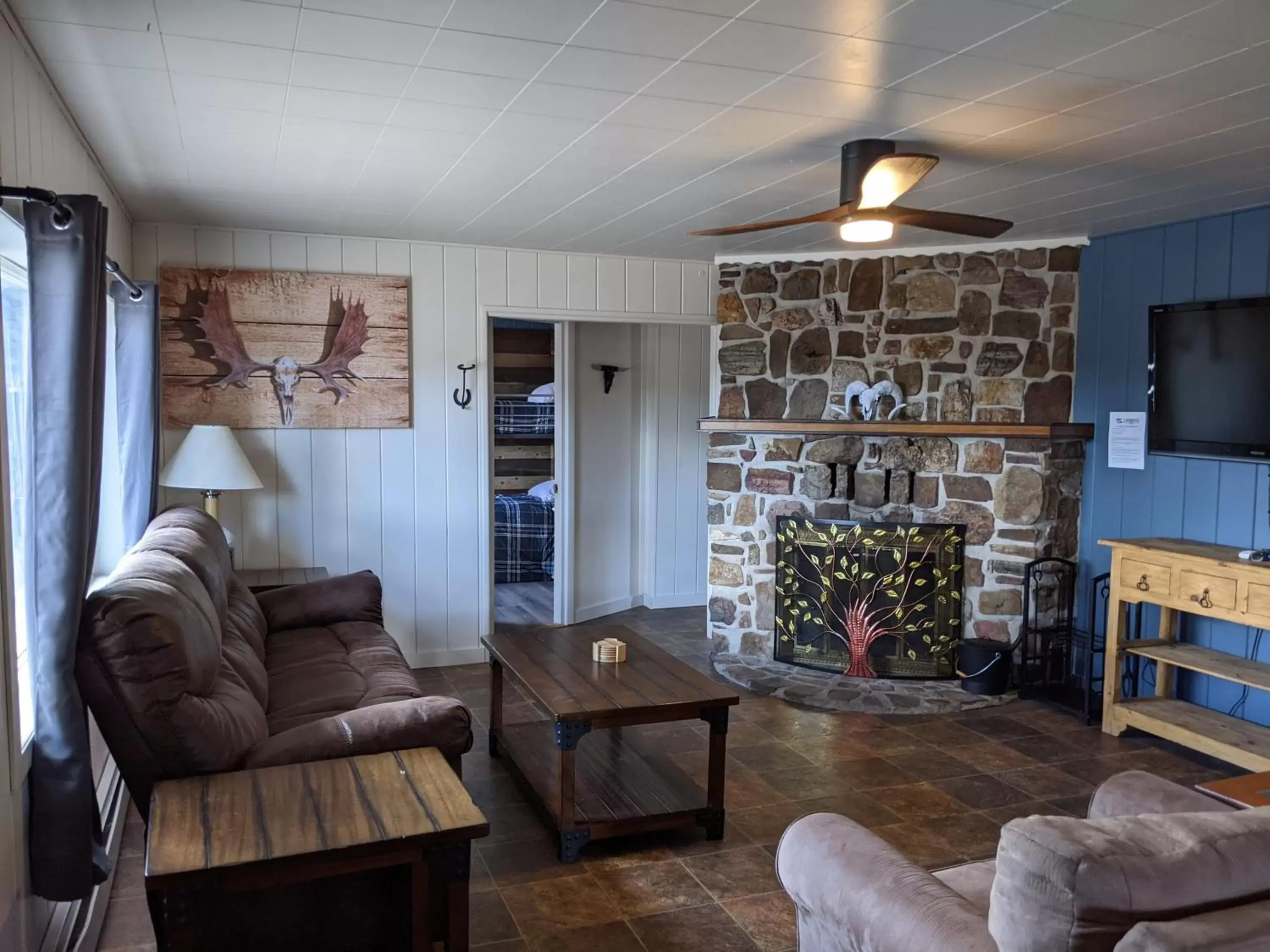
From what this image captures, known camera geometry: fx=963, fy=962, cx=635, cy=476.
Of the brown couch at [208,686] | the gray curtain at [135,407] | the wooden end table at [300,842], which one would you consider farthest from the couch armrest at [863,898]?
the gray curtain at [135,407]

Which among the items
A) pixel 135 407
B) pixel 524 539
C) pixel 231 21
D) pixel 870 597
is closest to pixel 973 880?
pixel 231 21

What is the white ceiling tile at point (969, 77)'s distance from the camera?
7.78ft

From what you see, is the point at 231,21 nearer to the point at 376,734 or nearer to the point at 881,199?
the point at 376,734

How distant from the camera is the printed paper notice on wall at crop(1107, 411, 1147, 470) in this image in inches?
178

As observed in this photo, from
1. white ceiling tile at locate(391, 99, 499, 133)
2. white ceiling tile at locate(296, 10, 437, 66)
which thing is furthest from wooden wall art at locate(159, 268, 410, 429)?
white ceiling tile at locate(296, 10, 437, 66)

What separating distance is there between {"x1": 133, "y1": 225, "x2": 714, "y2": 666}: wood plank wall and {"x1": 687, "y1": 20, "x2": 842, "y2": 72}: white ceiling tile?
2.95 metres

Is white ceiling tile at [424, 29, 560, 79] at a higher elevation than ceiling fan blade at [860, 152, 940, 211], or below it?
higher

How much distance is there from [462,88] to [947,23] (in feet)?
4.08

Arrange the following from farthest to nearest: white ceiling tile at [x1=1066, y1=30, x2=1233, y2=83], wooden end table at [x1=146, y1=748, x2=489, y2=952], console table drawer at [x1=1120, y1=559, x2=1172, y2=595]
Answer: console table drawer at [x1=1120, y1=559, x2=1172, y2=595], white ceiling tile at [x1=1066, y1=30, x2=1233, y2=83], wooden end table at [x1=146, y1=748, x2=489, y2=952]

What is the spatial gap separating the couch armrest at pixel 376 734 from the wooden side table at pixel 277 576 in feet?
6.18

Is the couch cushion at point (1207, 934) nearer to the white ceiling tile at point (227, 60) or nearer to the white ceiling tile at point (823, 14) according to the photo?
the white ceiling tile at point (823, 14)

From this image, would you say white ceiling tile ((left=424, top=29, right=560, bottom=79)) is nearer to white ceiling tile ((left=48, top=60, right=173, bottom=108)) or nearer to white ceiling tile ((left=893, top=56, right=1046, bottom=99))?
white ceiling tile ((left=48, top=60, right=173, bottom=108))

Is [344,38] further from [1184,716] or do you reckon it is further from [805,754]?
[1184,716]

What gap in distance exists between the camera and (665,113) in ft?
9.13
